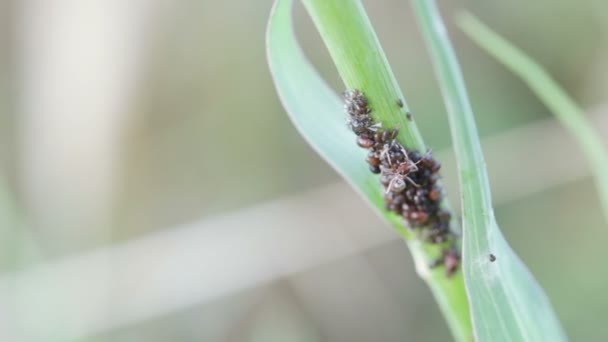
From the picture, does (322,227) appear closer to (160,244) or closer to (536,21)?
(160,244)

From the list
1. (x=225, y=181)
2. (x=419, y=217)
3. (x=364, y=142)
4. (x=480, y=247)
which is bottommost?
(x=480, y=247)

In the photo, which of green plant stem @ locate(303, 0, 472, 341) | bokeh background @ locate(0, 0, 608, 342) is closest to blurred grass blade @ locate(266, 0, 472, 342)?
green plant stem @ locate(303, 0, 472, 341)

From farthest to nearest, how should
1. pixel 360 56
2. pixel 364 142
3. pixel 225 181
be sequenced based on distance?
pixel 225 181 < pixel 364 142 < pixel 360 56

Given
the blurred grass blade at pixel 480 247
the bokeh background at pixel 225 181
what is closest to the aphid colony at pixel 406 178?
the blurred grass blade at pixel 480 247

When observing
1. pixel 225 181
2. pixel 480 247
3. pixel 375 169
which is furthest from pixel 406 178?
pixel 225 181

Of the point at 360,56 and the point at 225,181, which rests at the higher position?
the point at 225,181

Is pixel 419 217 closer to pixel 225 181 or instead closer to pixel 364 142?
pixel 364 142

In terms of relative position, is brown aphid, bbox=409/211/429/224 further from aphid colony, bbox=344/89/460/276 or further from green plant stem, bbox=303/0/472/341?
green plant stem, bbox=303/0/472/341
